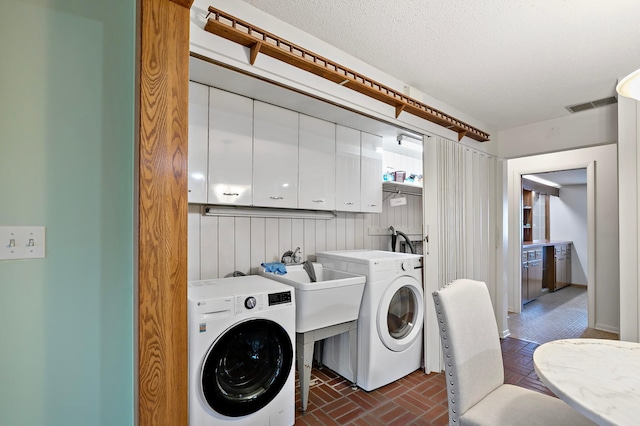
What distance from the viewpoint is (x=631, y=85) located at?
1.13 m

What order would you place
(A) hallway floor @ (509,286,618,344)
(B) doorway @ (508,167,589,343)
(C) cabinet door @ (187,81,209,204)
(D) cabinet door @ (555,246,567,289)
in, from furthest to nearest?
(D) cabinet door @ (555,246,567,289), (B) doorway @ (508,167,589,343), (A) hallway floor @ (509,286,618,344), (C) cabinet door @ (187,81,209,204)

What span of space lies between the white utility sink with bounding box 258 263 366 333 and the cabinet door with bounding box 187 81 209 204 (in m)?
0.79

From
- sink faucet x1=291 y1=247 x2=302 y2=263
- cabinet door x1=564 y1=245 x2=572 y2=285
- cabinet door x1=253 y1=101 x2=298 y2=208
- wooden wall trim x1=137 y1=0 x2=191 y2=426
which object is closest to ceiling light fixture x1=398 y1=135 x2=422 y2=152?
cabinet door x1=253 y1=101 x2=298 y2=208

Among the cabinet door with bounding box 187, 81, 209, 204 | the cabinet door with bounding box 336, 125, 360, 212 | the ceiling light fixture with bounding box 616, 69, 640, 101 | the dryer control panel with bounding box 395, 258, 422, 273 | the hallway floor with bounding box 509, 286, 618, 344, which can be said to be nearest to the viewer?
the ceiling light fixture with bounding box 616, 69, 640, 101

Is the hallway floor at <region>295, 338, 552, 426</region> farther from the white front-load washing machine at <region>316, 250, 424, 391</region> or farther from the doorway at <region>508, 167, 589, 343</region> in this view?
the doorway at <region>508, 167, 589, 343</region>

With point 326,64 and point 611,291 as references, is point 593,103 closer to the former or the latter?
point 611,291

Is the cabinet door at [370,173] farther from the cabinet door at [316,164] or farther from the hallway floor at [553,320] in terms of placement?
the hallway floor at [553,320]

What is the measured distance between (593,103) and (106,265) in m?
3.98

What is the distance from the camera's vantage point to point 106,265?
53.3 inches

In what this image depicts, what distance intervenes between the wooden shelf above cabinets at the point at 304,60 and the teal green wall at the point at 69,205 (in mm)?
422

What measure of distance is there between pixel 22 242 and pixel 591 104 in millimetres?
4200

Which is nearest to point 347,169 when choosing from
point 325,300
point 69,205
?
point 325,300

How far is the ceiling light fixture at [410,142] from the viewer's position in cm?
301

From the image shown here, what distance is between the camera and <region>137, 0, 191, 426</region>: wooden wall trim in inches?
44.9
